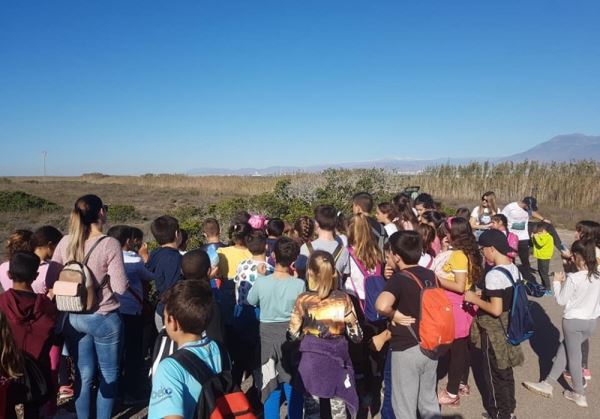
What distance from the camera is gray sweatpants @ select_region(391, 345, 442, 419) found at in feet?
10.2

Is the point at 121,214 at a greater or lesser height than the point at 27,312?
lesser

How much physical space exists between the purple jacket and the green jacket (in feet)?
4.68

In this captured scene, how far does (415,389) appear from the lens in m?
3.15

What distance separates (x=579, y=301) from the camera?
4.02 metres

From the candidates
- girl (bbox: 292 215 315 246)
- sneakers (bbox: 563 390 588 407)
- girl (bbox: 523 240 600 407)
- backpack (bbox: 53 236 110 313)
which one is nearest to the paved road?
sneakers (bbox: 563 390 588 407)

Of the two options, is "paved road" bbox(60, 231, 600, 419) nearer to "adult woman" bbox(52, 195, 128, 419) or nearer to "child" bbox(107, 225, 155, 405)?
"child" bbox(107, 225, 155, 405)

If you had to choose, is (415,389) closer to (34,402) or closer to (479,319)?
(479,319)

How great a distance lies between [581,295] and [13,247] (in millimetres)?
5385

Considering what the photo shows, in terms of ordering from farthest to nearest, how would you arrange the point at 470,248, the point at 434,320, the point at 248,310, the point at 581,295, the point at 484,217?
1. the point at 484,217
2. the point at 248,310
3. the point at 581,295
4. the point at 470,248
5. the point at 434,320

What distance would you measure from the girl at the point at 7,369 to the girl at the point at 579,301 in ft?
14.3

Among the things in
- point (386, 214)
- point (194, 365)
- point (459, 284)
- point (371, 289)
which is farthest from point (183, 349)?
point (386, 214)

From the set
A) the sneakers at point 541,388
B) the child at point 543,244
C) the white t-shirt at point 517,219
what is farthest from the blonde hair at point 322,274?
the child at point 543,244

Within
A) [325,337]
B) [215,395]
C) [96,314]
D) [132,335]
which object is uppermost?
[215,395]

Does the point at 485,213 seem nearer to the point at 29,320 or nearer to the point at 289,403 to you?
the point at 289,403
